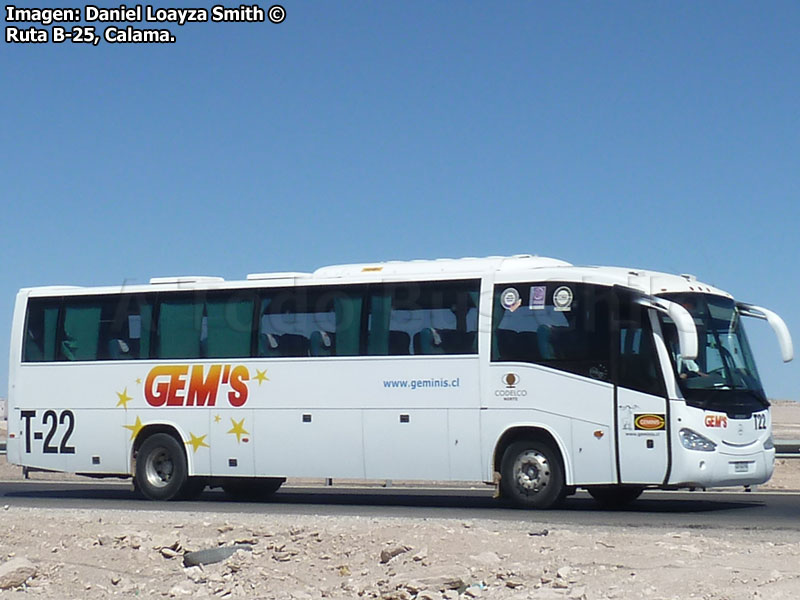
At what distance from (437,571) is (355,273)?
8.69 meters

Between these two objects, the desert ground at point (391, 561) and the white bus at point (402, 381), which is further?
the white bus at point (402, 381)

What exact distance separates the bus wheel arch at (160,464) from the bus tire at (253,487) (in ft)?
2.77

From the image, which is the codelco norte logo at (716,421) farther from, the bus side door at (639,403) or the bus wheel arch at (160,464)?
the bus wheel arch at (160,464)

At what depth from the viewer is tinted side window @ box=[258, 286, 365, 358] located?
1872 cm

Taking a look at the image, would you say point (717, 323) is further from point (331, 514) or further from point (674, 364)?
point (331, 514)

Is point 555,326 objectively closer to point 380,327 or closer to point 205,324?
point 380,327

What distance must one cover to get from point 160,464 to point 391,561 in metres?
9.56

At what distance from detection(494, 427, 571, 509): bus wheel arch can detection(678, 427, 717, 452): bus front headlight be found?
1.68m

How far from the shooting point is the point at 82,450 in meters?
20.6

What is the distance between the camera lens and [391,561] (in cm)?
1152

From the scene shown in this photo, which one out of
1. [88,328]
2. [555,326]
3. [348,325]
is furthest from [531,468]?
[88,328]

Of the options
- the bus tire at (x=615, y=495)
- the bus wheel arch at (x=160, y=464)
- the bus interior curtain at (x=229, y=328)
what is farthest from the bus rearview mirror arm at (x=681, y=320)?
the bus wheel arch at (x=160, y=464)

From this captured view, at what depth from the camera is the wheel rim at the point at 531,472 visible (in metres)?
17.4

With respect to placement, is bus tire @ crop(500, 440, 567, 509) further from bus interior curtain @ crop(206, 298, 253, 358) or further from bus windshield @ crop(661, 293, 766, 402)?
bus interior curtain @ crop(206, 298, 253, 358)
